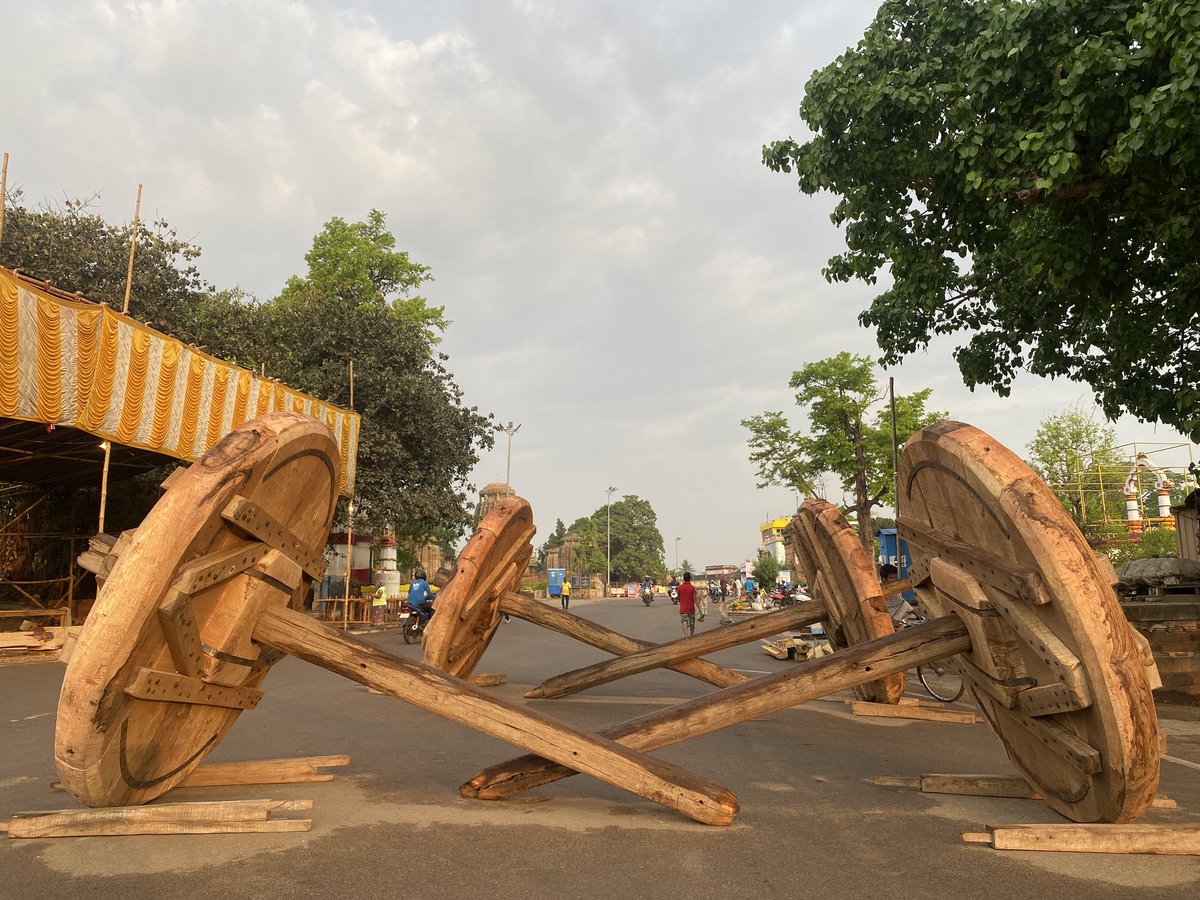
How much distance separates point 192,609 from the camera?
10.4ft

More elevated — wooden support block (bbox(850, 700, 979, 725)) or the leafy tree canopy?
the leafy tree canopy

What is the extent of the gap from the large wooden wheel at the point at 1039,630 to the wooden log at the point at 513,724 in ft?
4.63

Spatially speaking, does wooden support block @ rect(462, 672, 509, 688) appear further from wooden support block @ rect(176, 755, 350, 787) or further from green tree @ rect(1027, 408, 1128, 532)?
green tree @ rect(1027, 408, 1128, 532)

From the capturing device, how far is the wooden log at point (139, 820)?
321 cm

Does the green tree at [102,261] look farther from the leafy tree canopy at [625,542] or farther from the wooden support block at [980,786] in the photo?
the leafy tree canopy at [625,542]

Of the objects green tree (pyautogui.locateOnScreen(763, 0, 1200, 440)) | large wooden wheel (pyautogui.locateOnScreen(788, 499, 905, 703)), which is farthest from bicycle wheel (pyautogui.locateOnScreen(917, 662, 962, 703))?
green tree (pyautogui.locateOnScreen(763, 0, 1200, 440))

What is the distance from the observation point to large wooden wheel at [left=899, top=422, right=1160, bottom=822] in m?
2.73

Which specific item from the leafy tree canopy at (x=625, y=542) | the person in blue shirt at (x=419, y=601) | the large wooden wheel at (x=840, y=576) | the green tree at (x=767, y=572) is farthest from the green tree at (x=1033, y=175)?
the leafy tree canopy at (x=625, y=542)

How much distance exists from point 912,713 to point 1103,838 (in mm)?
4023

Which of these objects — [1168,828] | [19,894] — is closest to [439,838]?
[19,894]

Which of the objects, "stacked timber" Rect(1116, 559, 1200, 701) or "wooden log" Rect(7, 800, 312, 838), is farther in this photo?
"stacked timber" Rect(1116, 559, 1200, 701)

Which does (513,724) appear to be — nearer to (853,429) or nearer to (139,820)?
(139,820)

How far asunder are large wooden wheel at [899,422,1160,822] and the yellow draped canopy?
998 centimetres

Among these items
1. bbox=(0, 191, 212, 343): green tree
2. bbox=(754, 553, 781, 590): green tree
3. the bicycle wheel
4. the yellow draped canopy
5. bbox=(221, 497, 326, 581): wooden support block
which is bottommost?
the bicycle wheel
